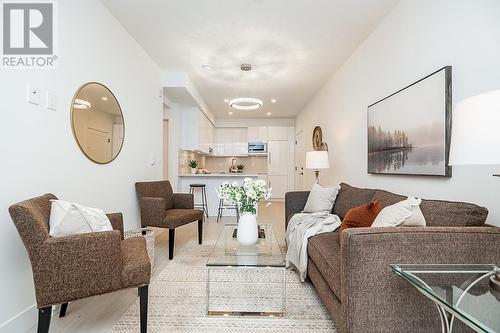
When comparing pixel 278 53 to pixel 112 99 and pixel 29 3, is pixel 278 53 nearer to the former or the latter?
pixel 112 99

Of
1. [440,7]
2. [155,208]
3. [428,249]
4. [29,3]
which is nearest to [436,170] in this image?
[428,249]

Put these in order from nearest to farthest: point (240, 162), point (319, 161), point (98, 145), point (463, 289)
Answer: point (463, 289) < point (98, 145) < point (319, 161) < point (240, 162)

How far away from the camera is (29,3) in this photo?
72.1 inches

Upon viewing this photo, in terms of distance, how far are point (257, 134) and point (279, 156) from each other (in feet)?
3.17

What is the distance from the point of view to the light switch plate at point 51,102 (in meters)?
1.87

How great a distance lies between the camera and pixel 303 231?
2371mm

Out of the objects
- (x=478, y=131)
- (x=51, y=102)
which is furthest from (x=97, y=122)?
(x=478, y=131)

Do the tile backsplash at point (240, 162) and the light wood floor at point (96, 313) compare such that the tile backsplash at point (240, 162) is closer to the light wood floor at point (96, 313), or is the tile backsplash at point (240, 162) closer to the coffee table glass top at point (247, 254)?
the light wood floor at point (96, 313)

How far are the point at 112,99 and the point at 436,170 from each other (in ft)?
Result: 10.1

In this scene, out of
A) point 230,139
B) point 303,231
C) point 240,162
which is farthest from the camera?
point 240,162

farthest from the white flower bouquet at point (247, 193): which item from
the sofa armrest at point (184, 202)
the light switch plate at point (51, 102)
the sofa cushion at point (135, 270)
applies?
the sofa armrest at point (184, 202)

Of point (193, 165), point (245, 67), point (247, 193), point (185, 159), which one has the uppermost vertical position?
point (245, 67)

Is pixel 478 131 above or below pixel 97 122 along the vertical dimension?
below

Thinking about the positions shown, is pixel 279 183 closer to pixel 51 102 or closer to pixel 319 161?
pixel 319 161
